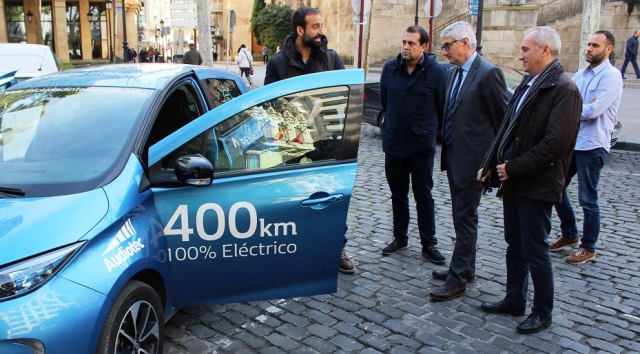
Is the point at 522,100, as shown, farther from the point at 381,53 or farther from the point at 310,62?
the point at 381,53

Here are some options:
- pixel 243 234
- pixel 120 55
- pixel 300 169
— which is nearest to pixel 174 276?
pixel 243 234

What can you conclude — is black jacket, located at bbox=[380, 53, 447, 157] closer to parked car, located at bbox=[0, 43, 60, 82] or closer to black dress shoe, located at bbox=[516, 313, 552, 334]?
black dress shoe, located at bbox=[516, 313, 552, 334]

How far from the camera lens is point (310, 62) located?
477 centimetres

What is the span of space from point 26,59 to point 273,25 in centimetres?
3212

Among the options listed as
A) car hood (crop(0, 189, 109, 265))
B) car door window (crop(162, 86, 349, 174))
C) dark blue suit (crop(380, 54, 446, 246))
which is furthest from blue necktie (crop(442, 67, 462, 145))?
car hood (crop(0, 189, 109, 265))

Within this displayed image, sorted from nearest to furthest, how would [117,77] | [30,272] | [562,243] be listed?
[30,272] → [117,77] → [562,243]

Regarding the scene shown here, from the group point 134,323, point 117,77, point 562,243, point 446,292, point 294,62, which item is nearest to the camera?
point 134,323

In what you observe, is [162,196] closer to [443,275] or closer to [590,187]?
[443,275]

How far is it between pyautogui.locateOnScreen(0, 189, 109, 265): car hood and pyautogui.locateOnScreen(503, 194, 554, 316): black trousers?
2.54 meters

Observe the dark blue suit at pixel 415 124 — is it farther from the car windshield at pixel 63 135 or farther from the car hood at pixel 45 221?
the car hood at pixel 45 221

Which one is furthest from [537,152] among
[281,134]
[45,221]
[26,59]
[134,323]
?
[26,59]

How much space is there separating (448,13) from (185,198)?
33.6 m

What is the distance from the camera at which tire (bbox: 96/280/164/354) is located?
8.86 feet

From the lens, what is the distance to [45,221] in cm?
266
